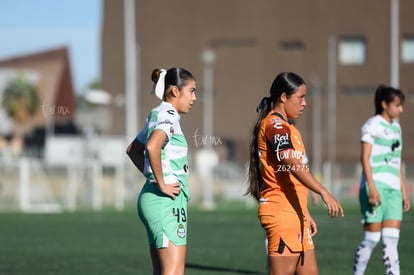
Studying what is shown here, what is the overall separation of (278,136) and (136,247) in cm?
940

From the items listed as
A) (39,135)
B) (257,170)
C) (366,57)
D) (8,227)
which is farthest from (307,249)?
(39,135)

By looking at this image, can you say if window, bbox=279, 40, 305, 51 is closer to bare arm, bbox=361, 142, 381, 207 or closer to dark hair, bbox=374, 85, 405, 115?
dark hair, bbox=374, 85, 405, 115

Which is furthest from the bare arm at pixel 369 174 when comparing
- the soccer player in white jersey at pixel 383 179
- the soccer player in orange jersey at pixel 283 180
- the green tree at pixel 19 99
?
the green tree at pixel 19 99

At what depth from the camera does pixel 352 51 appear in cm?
7269

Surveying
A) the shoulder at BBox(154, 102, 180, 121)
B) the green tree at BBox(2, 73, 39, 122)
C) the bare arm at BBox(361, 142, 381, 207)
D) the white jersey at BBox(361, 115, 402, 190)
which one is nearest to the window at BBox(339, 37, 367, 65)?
the green tree at BBox(2, 73, 39, 122)

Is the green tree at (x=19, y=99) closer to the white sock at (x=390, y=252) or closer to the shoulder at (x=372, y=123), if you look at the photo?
the shoulder at (x=372, y=123)

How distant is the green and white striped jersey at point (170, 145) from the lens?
754cm

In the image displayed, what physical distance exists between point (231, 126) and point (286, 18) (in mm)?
9094

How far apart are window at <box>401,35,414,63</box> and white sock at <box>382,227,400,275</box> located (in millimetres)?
60857

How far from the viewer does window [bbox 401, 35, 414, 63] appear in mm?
69812

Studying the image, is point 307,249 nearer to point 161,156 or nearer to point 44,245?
point 161,156

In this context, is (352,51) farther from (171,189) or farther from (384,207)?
(171,189)

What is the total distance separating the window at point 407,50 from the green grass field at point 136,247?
1810 inches

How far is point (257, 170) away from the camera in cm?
790
